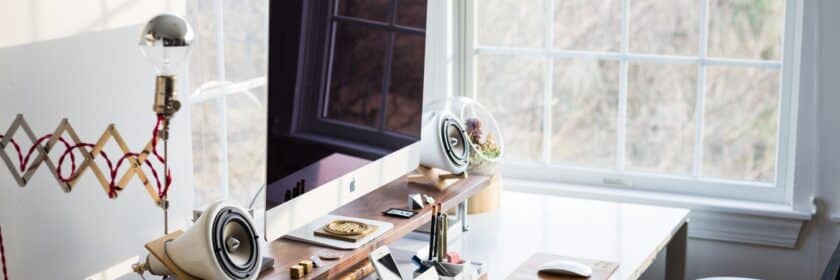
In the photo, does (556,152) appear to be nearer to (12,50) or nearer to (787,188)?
(787,188)

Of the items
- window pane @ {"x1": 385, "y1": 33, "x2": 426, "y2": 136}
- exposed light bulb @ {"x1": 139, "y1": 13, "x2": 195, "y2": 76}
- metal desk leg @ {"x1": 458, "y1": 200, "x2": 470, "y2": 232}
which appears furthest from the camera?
metal desk leg @ {"x1": 458, "y1": 200, "x2": 470, "y2": 232}

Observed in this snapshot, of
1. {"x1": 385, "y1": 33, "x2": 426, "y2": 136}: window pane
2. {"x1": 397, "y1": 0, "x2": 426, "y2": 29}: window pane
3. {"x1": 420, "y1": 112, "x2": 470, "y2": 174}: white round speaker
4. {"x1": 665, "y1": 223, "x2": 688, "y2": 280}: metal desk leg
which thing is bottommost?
{"x1": 665, "y1": 223, "x2": 688, "y2": 280}: metal desk leg

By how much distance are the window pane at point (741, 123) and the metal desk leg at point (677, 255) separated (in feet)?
1.07

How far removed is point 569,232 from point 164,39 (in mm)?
1431

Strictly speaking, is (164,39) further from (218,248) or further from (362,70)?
(362,70)

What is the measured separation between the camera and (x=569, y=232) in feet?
9.62

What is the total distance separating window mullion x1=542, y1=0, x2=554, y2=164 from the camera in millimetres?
3467

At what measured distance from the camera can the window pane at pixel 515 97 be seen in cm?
355

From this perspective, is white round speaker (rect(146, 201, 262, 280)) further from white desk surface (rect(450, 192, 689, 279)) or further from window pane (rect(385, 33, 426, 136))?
white desk surface (rect(450, 192, 689, 279))

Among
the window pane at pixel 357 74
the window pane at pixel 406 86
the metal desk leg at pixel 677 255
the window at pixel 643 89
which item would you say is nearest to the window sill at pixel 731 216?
the window at pixel 643 89

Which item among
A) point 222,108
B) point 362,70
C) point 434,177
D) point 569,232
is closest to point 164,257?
point 362,70

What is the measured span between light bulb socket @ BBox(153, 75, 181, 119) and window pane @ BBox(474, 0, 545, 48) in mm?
1798

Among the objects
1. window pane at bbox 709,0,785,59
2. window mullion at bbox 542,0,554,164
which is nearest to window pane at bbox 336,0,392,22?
window mullion at bbox 542,0,554,164

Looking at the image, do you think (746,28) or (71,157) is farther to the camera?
(746,28)
